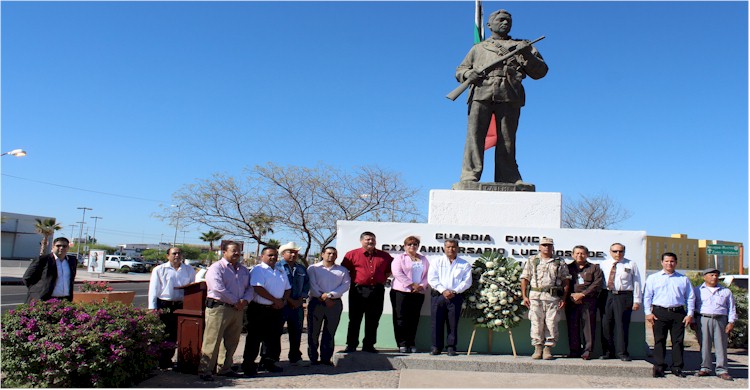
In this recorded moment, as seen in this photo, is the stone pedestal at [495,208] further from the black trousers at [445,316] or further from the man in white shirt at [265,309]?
the man in white shirt at [265,309]

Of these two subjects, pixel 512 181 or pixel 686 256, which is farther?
pixel 686 256

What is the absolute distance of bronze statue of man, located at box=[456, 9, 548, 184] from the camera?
364 inches

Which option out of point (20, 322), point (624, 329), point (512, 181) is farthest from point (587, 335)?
point (20, 322)

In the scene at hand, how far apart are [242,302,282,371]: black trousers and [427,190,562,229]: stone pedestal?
284 centimetres

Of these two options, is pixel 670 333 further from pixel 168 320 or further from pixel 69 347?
pixel 69 347

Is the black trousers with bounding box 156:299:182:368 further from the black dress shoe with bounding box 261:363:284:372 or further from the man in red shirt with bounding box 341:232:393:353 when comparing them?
the man in red shirt with bounding box 341:232:393:353

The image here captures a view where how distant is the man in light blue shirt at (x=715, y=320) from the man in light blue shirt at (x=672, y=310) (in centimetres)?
20

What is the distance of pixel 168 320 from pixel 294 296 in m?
1.52

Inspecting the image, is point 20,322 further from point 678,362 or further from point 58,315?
point 678,362

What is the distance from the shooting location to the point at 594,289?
24.0 ft

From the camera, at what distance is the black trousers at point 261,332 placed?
6.66 m

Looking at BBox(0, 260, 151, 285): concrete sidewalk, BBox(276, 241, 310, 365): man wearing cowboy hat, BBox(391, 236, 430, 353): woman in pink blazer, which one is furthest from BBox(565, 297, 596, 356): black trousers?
BBox(0, 260, 151, 285): concrete sidewalk

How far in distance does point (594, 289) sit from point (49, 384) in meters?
6.03

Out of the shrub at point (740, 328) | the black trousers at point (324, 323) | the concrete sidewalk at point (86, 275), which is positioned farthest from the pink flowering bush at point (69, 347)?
the concrete sidewalk at point (86, 275)
